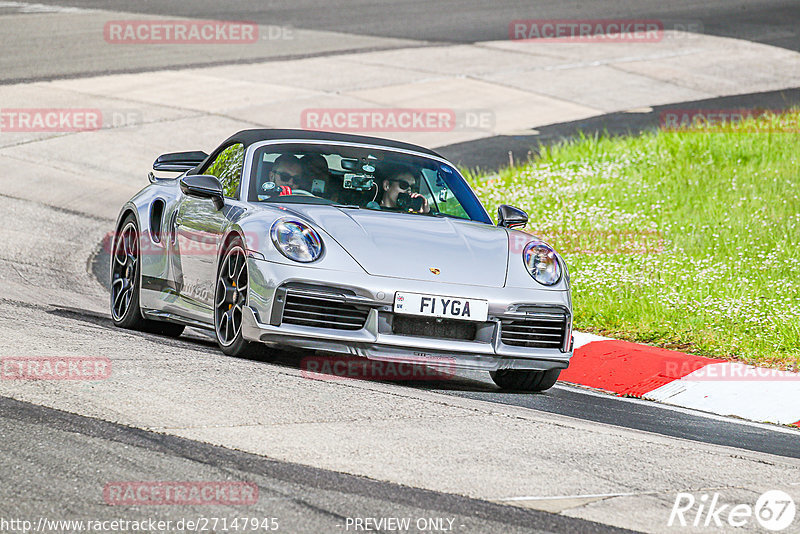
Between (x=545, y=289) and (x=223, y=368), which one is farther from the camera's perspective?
(x=545, y=289)

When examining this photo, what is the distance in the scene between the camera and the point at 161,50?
904 inches

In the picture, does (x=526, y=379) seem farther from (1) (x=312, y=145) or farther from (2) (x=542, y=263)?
(1) (x=312, y=145)

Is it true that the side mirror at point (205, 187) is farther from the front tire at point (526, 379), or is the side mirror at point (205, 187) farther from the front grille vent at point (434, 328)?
the front tire at point (526, 379)

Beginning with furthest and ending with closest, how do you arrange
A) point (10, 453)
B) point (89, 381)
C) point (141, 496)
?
point (89, 381) → point (10, 453) → point (141, 496)

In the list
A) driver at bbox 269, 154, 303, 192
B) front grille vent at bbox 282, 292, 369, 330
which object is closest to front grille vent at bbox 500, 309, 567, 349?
front grille vent at bbox 282, 292, 369, 330

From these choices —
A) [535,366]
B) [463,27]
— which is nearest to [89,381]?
[535,366]

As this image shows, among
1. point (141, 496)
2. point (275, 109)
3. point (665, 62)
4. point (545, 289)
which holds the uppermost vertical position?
point (665, 62)

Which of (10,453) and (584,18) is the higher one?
(584,18)

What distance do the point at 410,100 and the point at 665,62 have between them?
7346mm

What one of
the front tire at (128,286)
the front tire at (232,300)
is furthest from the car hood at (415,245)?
the front tire at (128,286)

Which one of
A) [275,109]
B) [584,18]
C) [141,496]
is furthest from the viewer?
[584,18]

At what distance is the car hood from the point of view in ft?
21.2

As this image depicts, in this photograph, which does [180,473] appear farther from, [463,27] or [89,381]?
[463,27]

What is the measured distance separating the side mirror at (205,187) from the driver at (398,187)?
3.25ft
